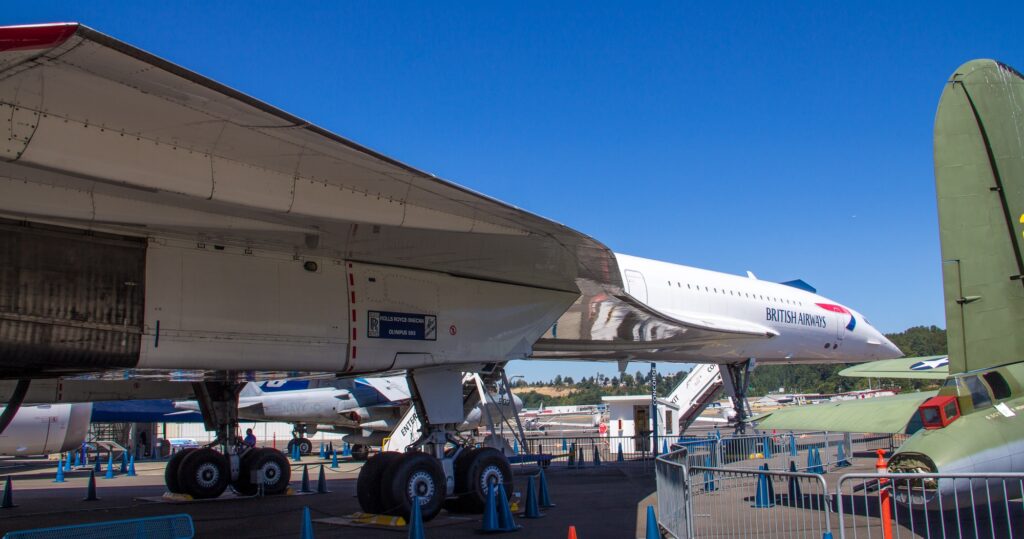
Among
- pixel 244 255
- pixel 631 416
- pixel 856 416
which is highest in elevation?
pixel 244 255

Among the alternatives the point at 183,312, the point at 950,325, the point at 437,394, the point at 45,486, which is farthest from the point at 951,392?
the point at 45,486

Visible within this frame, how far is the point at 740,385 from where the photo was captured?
64.9 feet

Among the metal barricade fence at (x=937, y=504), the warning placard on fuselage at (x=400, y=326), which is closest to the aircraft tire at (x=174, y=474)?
the warning placard on fuselage at (x=400, y=326)

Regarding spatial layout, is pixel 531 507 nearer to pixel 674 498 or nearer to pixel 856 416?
pixel 674 498

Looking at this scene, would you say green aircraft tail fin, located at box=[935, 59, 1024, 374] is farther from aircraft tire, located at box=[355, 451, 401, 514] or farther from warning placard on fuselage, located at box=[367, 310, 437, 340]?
aircraft tire, located at box=[355, 451, 401, 514]

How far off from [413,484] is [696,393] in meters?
18.1

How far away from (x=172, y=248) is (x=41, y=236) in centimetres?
111

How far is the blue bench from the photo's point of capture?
588 centimetres

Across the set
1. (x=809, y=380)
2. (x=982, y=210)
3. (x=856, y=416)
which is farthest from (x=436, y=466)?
(x=809, y=380)

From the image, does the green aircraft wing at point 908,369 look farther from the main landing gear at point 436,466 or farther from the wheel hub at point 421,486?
the wheel hub at point 421,486

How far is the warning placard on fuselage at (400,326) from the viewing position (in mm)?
9109

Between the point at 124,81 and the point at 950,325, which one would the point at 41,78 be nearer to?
the point at 124,81

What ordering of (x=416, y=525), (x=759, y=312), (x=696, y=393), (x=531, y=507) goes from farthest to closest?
(x=696, y=393) < (x=759, y=312) < (x=531, y=507) < (x=416, y=525)

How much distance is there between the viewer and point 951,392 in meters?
8.09
